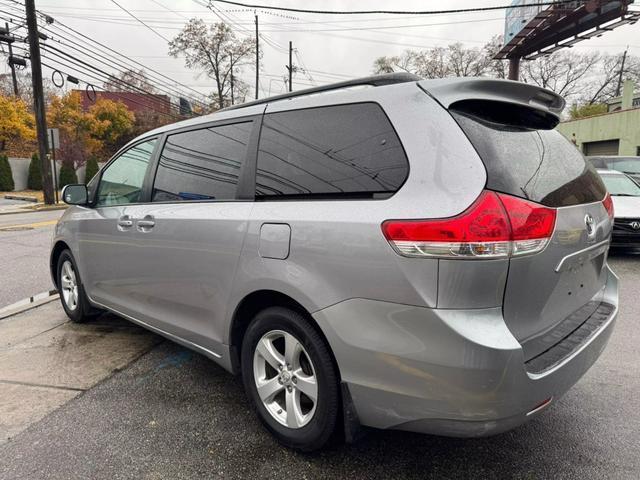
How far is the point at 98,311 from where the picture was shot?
435 centimetres

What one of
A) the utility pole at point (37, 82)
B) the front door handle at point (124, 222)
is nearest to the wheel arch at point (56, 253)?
the front door handle at point (124, 222)

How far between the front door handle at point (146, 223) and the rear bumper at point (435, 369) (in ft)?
5.36

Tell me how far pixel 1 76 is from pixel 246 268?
53150 mm

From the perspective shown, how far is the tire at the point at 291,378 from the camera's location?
2105mm

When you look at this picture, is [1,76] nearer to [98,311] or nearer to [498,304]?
[98,311]

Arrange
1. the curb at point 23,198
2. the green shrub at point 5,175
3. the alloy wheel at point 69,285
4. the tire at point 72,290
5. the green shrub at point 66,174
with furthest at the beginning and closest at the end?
the green shrub at point 66,174, the green shrub at point 5,175, the curb at point 23,198, the alloy wheel at point 69,285, the tire at point 72,290

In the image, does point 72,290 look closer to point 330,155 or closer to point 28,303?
point 28,303

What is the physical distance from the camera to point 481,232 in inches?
67.1

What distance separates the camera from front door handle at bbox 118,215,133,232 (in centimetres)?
333

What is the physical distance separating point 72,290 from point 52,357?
3.05 feet

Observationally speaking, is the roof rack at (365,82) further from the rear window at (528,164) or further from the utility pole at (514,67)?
the utility pole at (514,67)

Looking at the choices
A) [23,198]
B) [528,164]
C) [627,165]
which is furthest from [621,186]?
[23,198]

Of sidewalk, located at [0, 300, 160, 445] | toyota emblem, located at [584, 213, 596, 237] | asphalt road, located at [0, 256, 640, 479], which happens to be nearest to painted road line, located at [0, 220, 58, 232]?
sidewalk, located at [0, 300, 160, 445]

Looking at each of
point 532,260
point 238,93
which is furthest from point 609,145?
point 238,93
